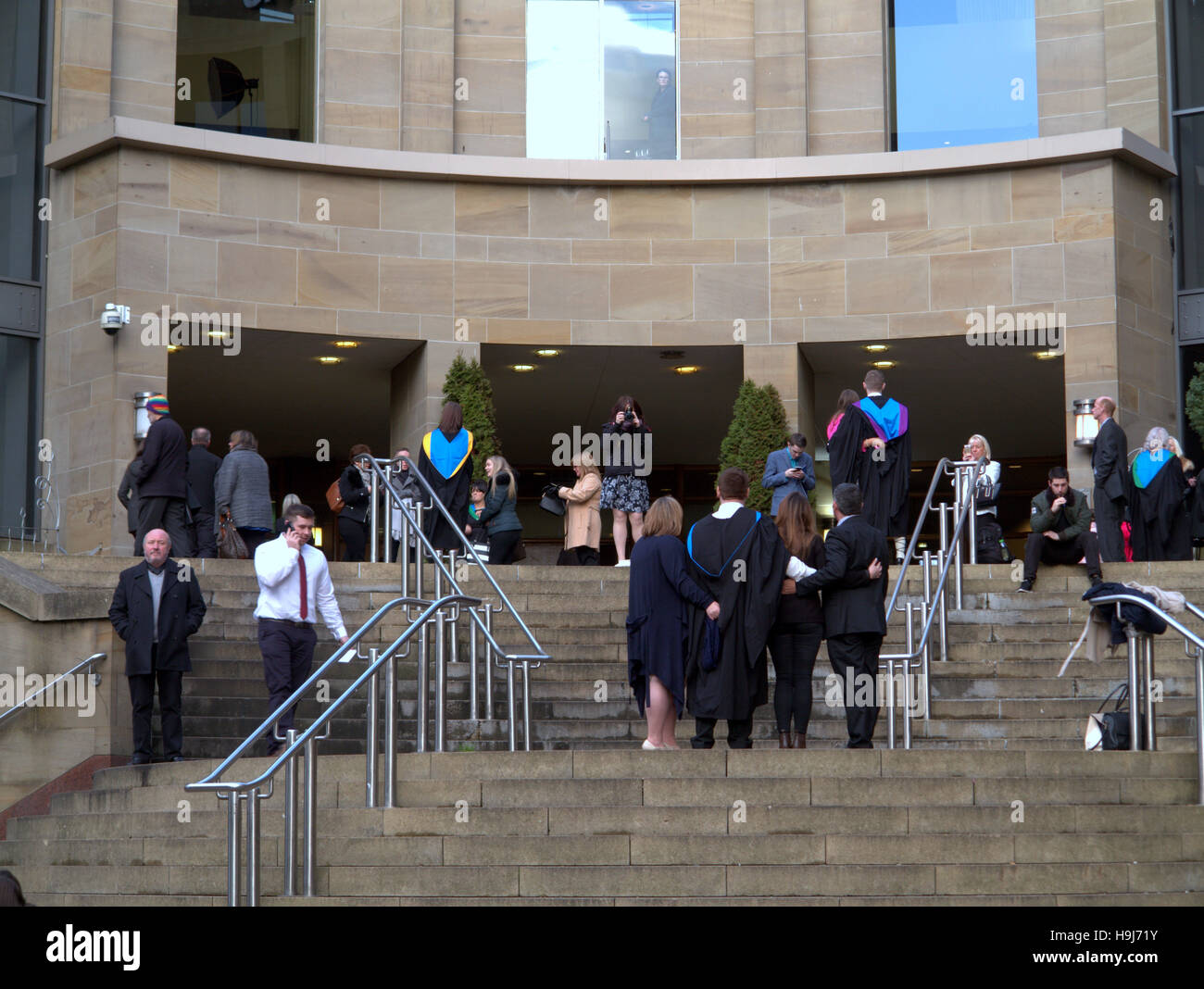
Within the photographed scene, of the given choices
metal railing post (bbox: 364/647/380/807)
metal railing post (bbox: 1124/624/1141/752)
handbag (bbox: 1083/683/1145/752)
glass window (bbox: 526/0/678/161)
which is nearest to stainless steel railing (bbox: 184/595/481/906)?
metal railing post (bbox: 364/647/380/807)

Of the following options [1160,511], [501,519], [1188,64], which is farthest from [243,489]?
[1188,64]

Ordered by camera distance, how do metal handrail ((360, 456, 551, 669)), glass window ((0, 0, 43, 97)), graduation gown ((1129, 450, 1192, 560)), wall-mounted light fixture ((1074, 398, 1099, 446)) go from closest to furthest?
metal handrail ((360, 456, 551, 669)), graduation gown ((1129, 450, 1192, 560)), wall-mounted light fixture ((1074, 398, 1099, 446)), glass window ((0, 0, 43, 97))

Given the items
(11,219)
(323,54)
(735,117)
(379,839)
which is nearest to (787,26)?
(735,117)

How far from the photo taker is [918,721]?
11625 mm

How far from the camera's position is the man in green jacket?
568 inches

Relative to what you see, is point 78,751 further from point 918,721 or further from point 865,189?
point 865,189

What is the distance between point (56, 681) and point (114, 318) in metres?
7.19

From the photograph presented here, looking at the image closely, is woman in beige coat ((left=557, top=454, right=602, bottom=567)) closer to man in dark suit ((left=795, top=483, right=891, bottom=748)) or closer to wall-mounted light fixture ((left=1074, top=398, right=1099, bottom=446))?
wall-mounted light fixture ((left=1074, top=398, right=1099, bottom=446))

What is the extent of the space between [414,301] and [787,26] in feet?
17.4

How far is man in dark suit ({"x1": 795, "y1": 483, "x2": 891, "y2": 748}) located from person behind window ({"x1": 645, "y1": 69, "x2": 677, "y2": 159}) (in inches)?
439

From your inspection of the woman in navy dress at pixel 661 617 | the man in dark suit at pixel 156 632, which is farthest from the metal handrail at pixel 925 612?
the man in dark suit at pixel 156 632

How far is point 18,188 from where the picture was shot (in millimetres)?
19672

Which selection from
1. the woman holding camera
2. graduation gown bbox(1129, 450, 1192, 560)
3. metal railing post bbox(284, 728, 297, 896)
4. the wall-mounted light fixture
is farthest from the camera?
the wall-mounted light fixture

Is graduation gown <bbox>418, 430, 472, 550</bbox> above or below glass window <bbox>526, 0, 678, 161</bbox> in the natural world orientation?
below
